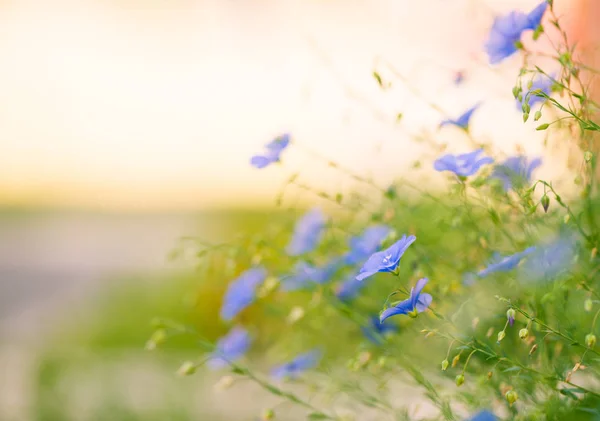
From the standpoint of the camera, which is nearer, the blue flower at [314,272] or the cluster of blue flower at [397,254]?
the cluster of blue flower at [397,254]

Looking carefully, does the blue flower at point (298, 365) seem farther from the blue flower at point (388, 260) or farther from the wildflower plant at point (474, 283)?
the blue flower at point (388, 260)

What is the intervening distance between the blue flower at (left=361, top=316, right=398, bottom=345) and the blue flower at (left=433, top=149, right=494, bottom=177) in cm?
29

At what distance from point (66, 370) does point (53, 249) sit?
4017mm

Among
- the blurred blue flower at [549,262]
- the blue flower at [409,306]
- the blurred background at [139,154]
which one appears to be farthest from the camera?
the blurred background at [139,154]

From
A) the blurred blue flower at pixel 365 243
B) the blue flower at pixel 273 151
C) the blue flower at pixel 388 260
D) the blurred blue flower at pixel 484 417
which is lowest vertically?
the blurred blue flower at pixel 484 417

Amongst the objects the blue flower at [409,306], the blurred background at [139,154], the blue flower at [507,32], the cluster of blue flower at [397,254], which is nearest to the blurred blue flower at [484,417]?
the cluster of blue flower at [397,254]

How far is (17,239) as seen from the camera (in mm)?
6098

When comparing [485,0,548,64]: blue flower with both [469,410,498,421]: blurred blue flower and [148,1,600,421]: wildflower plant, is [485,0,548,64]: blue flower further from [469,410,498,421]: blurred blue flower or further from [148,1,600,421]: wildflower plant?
[469,410,498,421]: blurred blue flower

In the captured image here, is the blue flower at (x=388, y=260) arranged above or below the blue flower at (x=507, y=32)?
below

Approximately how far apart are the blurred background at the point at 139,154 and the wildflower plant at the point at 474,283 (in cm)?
64

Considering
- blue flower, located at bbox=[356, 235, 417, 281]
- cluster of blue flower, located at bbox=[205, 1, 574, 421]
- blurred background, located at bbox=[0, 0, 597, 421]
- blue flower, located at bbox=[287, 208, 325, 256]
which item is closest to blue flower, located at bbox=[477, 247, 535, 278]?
cluster of blue flower, located at bbox=[205, 1, 574, 421]

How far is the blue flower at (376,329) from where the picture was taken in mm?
1010

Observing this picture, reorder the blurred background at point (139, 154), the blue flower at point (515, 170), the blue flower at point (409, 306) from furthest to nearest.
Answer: the blurred background at point (139, 154) → the blue flower at point (515, 170) → the blue flower at point (409, 306)

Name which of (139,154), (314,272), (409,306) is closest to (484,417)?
(409,306)
